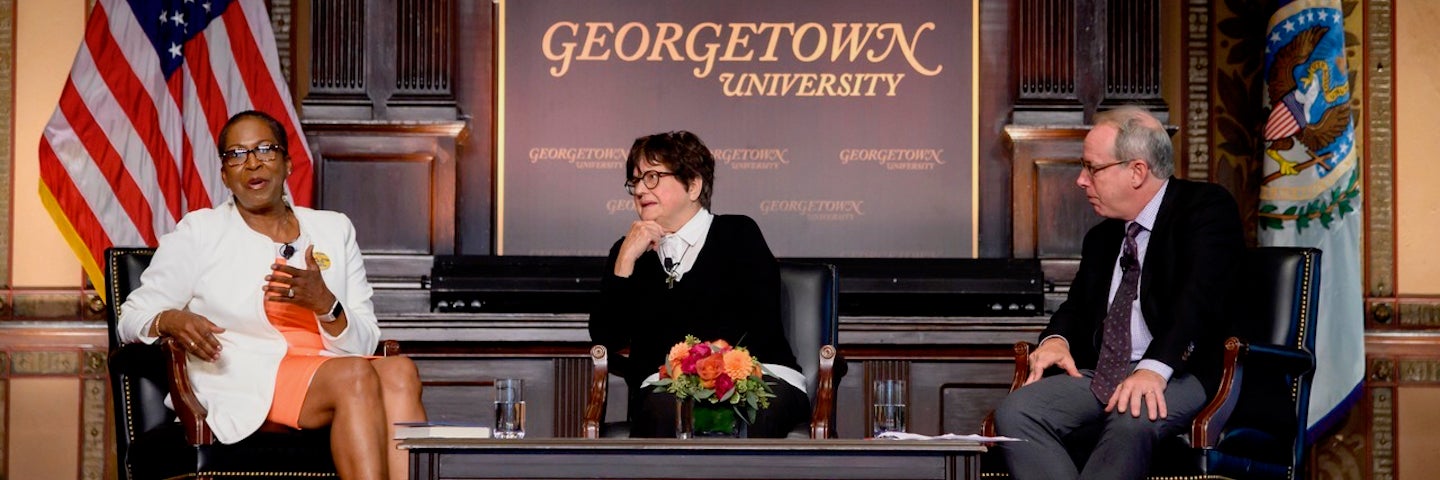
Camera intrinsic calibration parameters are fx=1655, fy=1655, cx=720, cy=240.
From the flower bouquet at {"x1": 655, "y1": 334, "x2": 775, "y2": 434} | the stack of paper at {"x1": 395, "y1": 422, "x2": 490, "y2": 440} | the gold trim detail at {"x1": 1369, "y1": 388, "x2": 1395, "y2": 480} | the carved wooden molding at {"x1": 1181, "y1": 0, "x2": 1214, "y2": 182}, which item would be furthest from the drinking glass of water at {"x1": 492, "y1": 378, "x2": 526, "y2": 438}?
the gold trim detail at {"x1": 1369, "y1": 388, "x2": 1395, "y2": 480}

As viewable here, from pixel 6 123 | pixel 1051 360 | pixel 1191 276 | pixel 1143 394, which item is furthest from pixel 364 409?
pixel 6 123

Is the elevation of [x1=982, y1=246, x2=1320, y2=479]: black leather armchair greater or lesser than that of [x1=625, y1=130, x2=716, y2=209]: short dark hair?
lesser

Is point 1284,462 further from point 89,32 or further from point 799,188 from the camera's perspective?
point 89,32

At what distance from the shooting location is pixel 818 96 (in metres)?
5.97

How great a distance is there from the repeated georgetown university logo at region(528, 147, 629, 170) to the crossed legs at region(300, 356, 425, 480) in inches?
81.4

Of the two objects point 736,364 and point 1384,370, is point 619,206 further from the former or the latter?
point 1384,370

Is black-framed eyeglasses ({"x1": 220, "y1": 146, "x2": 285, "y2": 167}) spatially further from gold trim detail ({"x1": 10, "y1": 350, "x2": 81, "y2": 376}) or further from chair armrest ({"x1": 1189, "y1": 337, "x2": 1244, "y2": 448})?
chair armrest ({"x1": 1189, "y1": 337, "x2": 1244, "y2": 448})

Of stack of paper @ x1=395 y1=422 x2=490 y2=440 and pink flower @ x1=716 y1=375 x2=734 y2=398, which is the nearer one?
stack of paper @ x1=395 y1=422 x2=490 y2=440

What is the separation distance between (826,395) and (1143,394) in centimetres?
74

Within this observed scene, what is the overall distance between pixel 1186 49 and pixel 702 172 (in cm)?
254

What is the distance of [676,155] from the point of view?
4.15m

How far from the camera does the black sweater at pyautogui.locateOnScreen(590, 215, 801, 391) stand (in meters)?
4.15

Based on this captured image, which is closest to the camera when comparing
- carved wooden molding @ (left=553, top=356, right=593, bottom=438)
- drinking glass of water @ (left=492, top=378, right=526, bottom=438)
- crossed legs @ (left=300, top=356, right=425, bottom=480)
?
drinking glass of water @ (left=492, top=378, right=526, bottom=438)

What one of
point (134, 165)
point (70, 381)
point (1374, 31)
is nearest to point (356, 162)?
point (134, 165)
